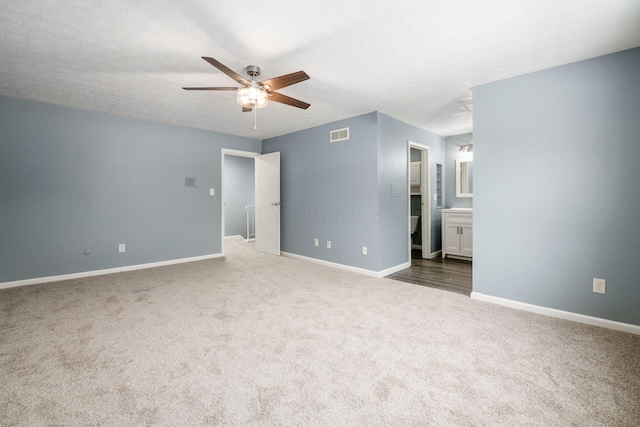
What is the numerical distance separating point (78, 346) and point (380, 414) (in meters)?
2.28

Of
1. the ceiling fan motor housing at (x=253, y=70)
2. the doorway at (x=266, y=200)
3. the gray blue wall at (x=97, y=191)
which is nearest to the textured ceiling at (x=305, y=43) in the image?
the ceiling fan motor housing at (x=253, y=70)

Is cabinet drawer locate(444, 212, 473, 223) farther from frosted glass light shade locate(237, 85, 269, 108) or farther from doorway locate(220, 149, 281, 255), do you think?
frosted glass light shade locate(237, 85, 269, 108)

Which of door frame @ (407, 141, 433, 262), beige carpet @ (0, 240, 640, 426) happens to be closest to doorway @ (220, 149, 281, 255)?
beige carpet @ (0, 240, 640, 426)

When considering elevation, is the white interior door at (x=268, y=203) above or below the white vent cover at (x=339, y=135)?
below

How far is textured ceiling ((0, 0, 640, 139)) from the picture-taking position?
1.93 meters

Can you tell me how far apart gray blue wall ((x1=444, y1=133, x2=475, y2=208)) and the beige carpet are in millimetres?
3096

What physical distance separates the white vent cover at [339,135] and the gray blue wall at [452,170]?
8.31ft

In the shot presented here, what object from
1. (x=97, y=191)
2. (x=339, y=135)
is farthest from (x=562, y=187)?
(x=97, y=191)

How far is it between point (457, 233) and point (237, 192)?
5.64 m

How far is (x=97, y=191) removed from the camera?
4.26 meters

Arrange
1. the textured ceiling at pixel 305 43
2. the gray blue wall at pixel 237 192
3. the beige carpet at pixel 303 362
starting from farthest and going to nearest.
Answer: the gray blue wall at pixel 237 192
the textured ceiling at pixel 305 43
the beige carpet at pixel 303 362

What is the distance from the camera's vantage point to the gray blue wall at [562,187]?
246 cm

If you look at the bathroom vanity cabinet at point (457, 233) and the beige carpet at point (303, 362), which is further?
the bathroom vanity cabinet at point (457, 233)

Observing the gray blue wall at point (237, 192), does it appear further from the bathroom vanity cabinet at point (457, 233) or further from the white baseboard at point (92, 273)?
the bathroom vanity cabinet at point (457, 233)
